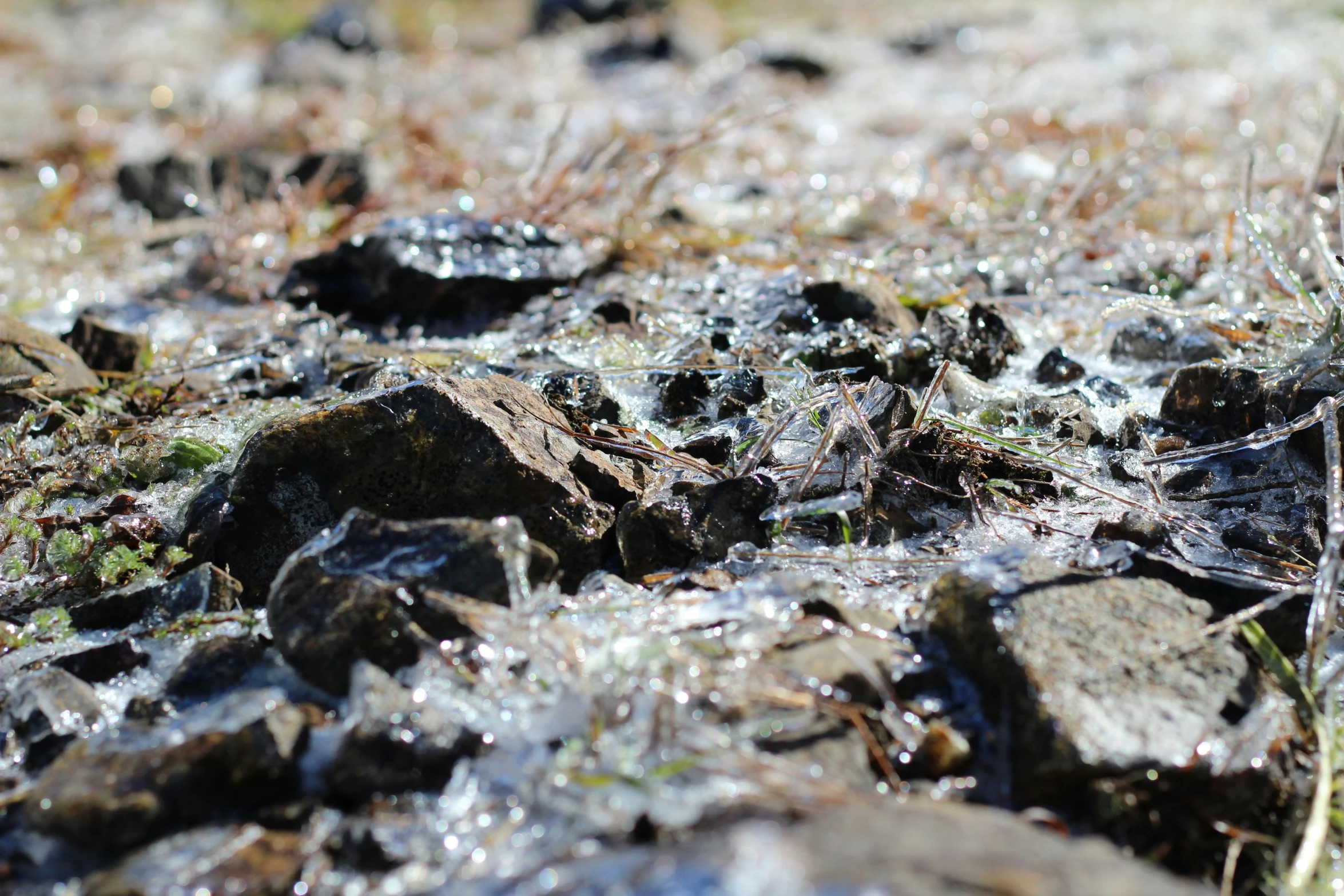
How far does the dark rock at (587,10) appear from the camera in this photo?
11.1m

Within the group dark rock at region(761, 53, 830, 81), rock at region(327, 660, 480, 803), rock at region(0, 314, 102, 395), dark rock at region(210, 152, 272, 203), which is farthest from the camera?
dark rock at region(761, 53, 830, 81)

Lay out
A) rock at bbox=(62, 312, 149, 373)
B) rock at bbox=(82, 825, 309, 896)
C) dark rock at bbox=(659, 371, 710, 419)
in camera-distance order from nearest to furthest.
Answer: rock at bbox=(82, 825, 309, 896) → dark rock at bbox=(659, 371, 710, 419) → rock at bbox=(62, 312, 149, 373)

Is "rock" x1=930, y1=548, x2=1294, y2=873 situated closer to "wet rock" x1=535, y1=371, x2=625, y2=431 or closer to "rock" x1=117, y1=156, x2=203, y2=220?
"wet rock" x1=535, y1=371, x2=625, y2=431

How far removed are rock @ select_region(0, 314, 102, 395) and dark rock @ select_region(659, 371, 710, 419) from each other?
147cm

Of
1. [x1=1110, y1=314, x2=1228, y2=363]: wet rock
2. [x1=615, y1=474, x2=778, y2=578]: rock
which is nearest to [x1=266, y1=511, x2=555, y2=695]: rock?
[x1=615, y1=474, x2=778, y2=578]: rock

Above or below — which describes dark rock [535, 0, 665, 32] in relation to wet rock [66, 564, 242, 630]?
above

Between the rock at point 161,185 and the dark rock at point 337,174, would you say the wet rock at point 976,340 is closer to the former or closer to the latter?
the dark rock at point 337,174

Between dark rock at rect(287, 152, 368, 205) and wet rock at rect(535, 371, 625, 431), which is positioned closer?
wet rock at rect(535, 371, 625, 431)

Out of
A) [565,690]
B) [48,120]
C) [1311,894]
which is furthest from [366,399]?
[48,120]

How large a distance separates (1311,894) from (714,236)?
114 inches

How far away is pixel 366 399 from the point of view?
1907 millimetres

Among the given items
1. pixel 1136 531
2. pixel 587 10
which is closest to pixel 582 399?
pixel 1136 531

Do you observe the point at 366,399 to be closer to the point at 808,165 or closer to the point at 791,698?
the point at 791,698

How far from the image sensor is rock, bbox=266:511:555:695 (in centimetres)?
154
